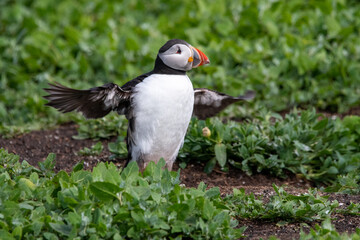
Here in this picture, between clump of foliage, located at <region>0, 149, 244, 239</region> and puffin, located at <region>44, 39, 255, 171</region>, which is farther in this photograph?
puffin, located at <region>44, 39, 255, 171</region>

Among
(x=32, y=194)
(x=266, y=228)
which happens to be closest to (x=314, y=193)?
(x=266, y=228)

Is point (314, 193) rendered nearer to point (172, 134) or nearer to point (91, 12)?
point (172, 134)

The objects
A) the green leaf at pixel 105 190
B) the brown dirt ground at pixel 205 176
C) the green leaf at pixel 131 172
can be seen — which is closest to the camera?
the green leaf at pixel 105 190

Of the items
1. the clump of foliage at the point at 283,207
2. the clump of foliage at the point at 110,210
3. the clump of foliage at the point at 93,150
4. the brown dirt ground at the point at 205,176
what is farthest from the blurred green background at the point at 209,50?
the clump of foliage at the point at 110,210

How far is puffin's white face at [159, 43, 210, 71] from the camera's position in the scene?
13.5 ft

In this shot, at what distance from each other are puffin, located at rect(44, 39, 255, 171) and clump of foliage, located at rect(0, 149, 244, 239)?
0.65 meters

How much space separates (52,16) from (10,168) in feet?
16.3

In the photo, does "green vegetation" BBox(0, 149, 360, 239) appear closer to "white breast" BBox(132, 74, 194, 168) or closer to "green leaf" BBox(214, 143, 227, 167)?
"white breast" BBox(132, 74, 194, 168)

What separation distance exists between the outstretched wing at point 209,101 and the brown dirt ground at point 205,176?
487 mm

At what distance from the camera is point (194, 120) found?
5.16 metres

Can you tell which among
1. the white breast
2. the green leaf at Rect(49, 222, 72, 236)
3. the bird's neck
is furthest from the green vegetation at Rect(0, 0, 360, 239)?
the bird's neck

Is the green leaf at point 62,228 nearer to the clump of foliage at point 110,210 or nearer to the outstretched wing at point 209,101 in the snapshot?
the clump of foliage at point 110,210

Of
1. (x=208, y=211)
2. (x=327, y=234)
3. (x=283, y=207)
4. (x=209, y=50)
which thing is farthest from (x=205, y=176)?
(x=209, y=50)

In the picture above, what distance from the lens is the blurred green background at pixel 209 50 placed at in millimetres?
6590
